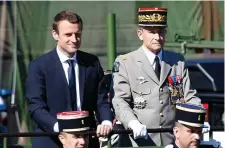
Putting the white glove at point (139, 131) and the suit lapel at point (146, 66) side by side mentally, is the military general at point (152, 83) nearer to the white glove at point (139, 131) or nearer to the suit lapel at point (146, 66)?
the suit lapel at point (146, 66)

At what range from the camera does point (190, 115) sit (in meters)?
7.96

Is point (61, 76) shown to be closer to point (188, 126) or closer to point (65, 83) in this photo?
point (65, 83)

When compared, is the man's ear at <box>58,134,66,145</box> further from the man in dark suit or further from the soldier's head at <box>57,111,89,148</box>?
the man in dark suit

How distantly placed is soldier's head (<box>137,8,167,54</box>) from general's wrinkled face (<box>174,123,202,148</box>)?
2.97 feet

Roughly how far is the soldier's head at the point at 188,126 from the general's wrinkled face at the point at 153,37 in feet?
2.38

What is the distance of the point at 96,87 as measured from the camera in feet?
27.4

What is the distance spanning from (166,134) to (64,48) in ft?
3.83

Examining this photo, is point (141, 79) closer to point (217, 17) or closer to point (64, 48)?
A: point (64, 48)

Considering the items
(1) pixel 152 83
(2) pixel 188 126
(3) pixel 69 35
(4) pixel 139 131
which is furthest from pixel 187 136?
(3) pixel 69 35

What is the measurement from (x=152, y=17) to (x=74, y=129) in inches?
55.5

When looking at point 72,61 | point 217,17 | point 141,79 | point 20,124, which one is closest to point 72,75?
point 72,61

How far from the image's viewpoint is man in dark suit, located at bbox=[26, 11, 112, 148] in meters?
8.19

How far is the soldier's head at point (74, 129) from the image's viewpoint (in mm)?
7719

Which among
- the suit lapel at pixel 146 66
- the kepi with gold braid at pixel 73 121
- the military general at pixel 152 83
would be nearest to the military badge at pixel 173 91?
the military general at pixel 152 83
